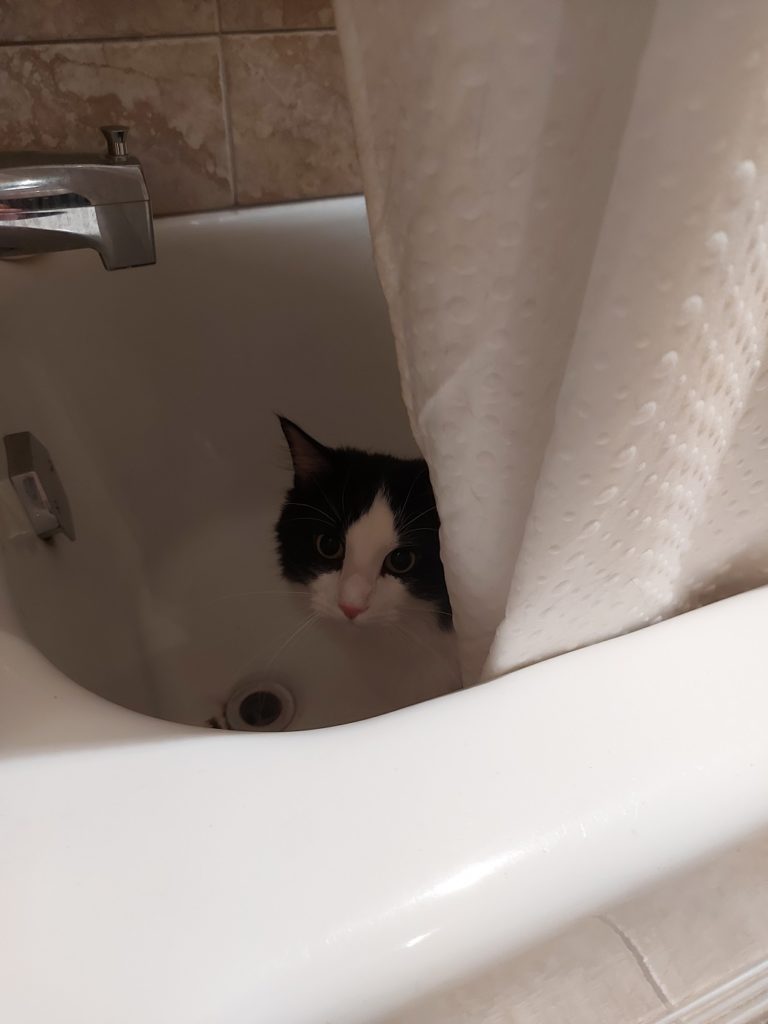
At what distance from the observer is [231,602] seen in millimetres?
1095

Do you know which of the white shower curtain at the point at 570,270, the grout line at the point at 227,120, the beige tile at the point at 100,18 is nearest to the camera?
the white shower curtain at the point at 570,270

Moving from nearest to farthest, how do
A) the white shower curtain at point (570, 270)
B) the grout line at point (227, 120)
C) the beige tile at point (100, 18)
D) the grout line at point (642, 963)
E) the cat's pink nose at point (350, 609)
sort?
the white shower curtain at point (570, 270), the grout line at point (642, 963), the cat's pink nose at point (350, 609), the beige tile at point (100, 18), the grout line at point (227, 120)

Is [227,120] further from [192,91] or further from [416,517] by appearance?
[416,517]

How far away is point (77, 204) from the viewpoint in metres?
0.85

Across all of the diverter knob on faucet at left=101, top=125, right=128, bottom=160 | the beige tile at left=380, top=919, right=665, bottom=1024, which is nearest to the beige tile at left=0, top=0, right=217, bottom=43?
the diverter knob on faucet at left=101, top=125, right=128, bottom=160

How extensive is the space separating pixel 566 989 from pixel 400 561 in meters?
0.47

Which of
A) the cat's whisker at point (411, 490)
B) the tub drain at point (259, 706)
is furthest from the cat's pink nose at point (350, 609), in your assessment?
the tub drain at point (259, 706)

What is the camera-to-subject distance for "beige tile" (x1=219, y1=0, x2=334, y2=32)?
0.97m

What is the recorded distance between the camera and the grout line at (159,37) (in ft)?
2.99

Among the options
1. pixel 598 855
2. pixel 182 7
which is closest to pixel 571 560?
pixel 598 855

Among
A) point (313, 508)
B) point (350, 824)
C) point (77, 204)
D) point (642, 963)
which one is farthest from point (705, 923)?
point (77, 204)

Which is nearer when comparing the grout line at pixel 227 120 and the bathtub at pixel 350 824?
the bathtub at pixel 350 824

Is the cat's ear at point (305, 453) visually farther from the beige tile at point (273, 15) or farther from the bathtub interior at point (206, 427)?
the beige tile at point (273, 15)

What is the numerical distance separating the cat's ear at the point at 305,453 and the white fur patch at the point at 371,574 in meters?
0.08
